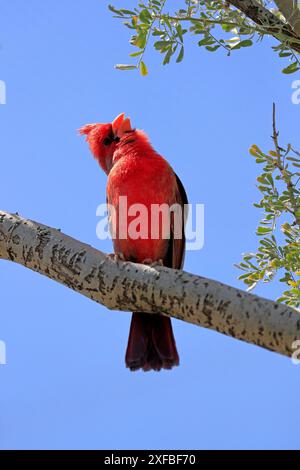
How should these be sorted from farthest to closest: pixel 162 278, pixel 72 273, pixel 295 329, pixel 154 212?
pixel 154 212, pixel 72 273, pixel 162 278, pixel 295 329

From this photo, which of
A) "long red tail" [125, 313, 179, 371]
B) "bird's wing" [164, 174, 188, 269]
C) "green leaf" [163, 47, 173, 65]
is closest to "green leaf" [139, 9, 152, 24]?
"green leaf" [163, 47, 173, 65]

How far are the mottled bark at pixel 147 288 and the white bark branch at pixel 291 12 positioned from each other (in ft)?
4.54

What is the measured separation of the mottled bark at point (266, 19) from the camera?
11.4ft

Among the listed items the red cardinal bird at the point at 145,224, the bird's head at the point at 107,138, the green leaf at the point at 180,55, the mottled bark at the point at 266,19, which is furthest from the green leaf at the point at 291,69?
the bird's head at the point at 107,138

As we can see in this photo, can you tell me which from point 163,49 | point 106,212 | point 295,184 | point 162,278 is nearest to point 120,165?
point 106,212

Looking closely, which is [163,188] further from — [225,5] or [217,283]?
[217,283]

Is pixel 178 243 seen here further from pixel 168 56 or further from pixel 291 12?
pixel 291 12

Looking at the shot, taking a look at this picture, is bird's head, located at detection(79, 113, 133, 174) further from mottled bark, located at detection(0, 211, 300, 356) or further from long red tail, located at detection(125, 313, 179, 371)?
mottled bark, located at detection(0, 211, 300, 356)

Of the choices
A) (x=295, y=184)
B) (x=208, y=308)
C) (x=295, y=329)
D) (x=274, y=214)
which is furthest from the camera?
(x=274, y=214)

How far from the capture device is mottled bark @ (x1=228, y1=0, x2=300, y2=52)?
3477 millimetres

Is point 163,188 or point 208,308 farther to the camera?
point 163,188

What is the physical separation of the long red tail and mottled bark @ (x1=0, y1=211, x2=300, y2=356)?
3.12 feet

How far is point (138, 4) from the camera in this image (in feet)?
11.6

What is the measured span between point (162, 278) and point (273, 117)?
825 mm
